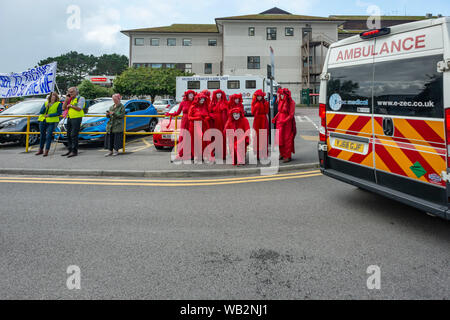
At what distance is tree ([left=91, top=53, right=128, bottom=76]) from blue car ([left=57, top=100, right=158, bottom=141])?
104 meters

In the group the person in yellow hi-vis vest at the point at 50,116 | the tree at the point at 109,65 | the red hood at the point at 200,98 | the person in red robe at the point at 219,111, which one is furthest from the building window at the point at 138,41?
the tree at the point at 109,65

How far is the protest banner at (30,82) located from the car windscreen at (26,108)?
4.54 feet

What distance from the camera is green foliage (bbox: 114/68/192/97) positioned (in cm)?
4081

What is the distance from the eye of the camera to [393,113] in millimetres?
4371

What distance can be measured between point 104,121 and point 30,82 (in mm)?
2543

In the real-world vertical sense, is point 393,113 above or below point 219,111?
below

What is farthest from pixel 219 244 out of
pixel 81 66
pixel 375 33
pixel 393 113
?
pixel 81 66

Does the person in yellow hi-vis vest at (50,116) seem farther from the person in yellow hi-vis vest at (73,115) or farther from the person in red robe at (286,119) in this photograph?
the person in red robe at (286,119)

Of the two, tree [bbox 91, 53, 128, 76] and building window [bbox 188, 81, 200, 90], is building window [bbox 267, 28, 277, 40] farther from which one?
tree [bbox 91, 53, 128, 76]

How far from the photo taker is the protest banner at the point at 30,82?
11.3 metres

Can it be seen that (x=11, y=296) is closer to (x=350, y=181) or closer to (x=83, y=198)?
(x=83, y=198)

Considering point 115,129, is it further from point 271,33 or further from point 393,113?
point 271,33
